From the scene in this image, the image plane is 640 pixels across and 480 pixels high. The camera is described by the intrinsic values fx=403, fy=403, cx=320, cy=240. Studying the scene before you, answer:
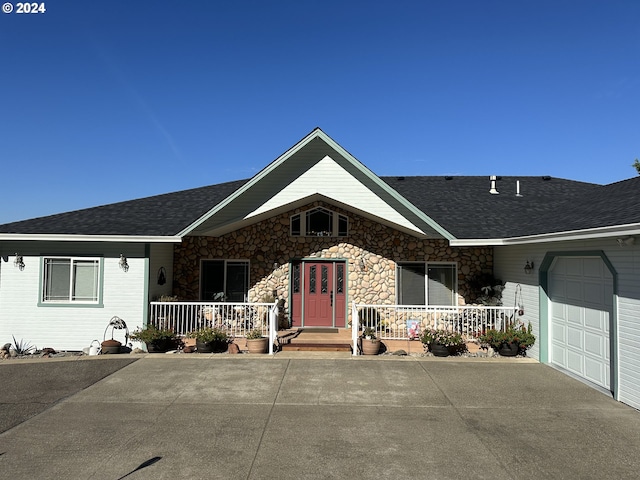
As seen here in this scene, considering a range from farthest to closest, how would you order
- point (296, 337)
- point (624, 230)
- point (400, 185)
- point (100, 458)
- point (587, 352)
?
point (400, 185) < point (296, 337) < point (587, 352) < point (624, 230) < point (100, 458)

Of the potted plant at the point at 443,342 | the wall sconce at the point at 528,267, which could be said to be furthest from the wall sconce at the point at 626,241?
the potted plant at the point at 443,342

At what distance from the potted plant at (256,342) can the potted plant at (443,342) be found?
4023 mm

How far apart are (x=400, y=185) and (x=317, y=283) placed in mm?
6241

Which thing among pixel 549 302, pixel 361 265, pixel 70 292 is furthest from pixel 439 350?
pixel 70 292

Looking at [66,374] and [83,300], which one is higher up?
[83,300]

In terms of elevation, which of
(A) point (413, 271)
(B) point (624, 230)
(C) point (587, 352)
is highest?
(B) point (624, 230)

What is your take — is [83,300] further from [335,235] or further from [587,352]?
[587,352]

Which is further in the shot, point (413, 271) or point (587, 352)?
point (413, 271)

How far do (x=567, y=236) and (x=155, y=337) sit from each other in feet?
31.1

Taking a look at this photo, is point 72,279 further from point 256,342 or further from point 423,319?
point 423,319

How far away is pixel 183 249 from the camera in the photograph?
1254 centimetres

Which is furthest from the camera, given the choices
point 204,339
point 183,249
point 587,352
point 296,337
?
point 183,249

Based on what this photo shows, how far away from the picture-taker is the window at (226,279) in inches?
496

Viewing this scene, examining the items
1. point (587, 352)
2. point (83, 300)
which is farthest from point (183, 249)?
point (587, 352)
